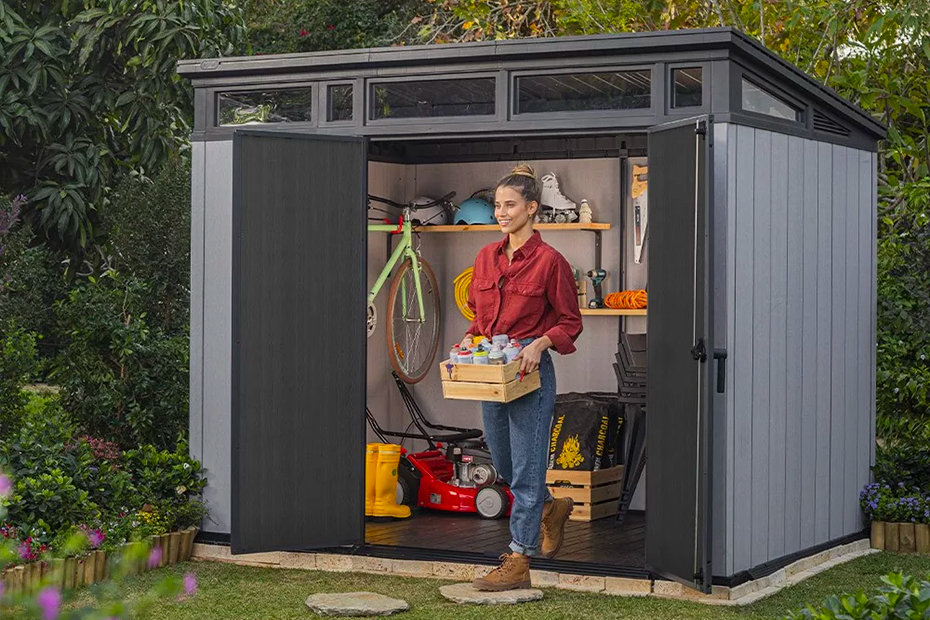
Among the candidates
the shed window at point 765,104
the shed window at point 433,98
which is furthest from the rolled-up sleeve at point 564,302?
the shed window at point 765,104

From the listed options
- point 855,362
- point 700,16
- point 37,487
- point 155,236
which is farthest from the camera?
point 700,16

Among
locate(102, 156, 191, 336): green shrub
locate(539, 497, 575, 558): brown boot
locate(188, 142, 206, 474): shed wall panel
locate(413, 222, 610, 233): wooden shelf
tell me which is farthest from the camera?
locate(102, 156, 191, 336): green shrub

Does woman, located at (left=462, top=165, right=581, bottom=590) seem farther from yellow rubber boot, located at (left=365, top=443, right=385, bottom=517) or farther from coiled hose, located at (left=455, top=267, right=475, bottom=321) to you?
coiled hose, located at (left=455, top=267, right=475, bottom=321)

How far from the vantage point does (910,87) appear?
10.0 metres

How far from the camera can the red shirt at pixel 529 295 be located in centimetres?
598

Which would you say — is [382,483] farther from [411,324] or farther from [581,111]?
[581,111]

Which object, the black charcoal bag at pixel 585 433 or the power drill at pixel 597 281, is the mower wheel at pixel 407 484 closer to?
the black charcoal bag at pixel 585 433

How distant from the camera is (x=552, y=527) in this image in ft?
21.7

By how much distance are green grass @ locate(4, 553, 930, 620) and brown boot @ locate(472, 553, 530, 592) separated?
0.17 metres

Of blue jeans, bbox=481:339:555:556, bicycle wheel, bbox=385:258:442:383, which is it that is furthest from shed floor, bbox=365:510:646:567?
bicycle wheel, bbox=385:258:442:383

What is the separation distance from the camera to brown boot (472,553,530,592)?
606 centimetres

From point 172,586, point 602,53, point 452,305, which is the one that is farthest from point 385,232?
point 172,586

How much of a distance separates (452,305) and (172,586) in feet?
24.1

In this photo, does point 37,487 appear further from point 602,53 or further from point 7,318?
point 602,53
